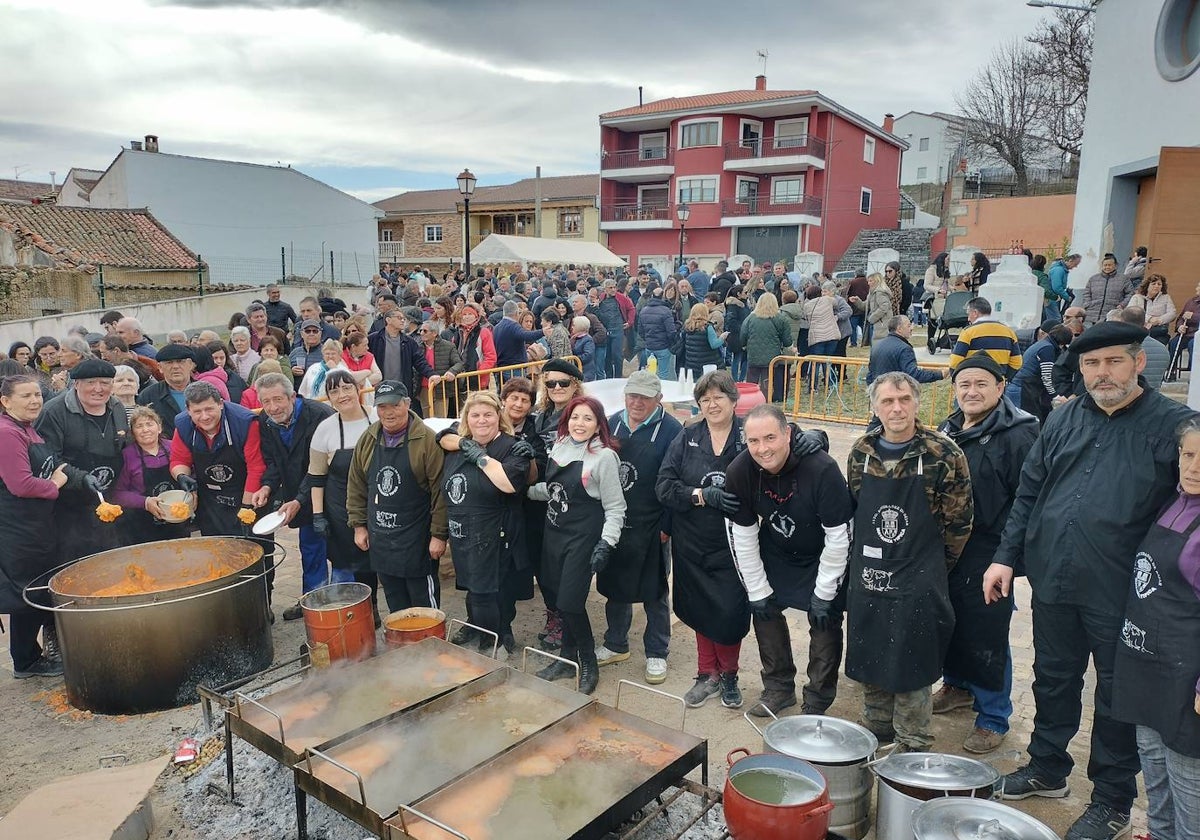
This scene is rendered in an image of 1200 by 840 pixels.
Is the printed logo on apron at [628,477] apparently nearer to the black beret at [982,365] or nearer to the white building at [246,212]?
the black beret at [982,365]

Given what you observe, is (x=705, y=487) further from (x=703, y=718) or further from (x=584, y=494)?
(x=703, y=718)

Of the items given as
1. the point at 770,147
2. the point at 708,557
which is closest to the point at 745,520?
the point at 708,557

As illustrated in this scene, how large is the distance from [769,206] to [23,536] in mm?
37114

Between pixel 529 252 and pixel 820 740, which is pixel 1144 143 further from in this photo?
pixel 529 252

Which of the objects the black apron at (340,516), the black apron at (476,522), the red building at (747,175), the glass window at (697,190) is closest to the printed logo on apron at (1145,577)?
the black apron at (476,522)

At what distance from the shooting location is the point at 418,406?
33.5 ft

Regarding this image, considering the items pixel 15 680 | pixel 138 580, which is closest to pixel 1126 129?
pixel 138 580

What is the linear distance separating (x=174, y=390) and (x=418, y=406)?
3766mm

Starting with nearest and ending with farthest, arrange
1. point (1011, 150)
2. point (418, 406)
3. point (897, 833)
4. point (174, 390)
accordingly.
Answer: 1. point (897, 833)
2. point (174, 390)
3. point (418, 406)
4. point (1011, 150)

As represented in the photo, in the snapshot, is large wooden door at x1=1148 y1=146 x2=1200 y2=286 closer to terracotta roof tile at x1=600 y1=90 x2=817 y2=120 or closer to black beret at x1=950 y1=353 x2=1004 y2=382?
black beret at x1=950 y1=353 x2=1004 y2=382

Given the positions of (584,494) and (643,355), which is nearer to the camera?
(584,494)

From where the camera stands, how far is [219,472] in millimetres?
5844

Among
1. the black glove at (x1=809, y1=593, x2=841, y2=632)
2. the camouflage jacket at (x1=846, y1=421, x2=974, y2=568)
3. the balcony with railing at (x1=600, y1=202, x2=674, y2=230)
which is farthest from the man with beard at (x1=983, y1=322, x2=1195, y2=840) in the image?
the balcony with railing at (x1=600, y1=202, x2=674, y2=230)

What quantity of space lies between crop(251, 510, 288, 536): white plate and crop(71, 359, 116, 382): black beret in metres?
1.56
